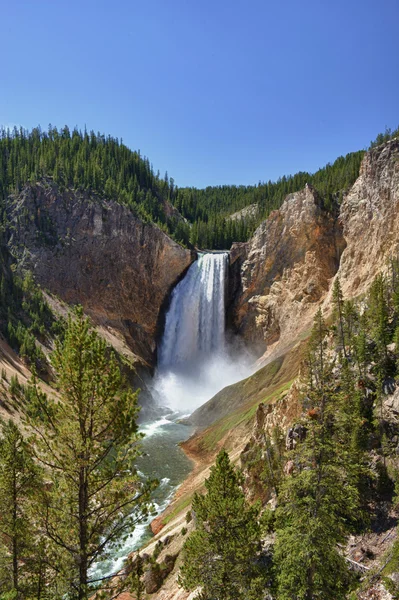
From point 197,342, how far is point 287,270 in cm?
2132

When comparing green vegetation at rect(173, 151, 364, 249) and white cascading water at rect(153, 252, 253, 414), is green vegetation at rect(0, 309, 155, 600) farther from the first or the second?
green vegetation at rect(173, 151, 364, 249)

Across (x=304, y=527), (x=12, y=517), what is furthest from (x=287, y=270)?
(x=12, y=517)

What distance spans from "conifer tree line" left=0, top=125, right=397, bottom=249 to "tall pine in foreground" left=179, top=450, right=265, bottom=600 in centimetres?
5799

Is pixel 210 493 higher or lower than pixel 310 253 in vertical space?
lower

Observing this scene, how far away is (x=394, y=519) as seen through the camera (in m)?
15.1

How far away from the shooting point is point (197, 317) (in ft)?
244

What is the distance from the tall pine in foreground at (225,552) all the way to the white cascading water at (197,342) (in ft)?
161

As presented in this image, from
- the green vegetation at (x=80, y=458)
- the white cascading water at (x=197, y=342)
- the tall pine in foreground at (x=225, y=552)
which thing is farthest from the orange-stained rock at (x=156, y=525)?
the white cascading water at (x=197, y=342)

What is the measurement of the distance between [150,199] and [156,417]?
214 feet

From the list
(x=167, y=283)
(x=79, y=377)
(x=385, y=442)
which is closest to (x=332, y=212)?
(x=167, y=283)

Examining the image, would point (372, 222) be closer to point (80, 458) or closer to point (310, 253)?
point (310, 253)

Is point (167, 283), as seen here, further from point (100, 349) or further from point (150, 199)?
point (100, 349)

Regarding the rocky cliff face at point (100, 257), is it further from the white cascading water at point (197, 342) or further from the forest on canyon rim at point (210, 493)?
the forest on canyon rim at point (210, 493)

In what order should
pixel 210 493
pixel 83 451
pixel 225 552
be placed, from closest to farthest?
pixel 83 451 → pixel 225 552 → pixel 210 493
